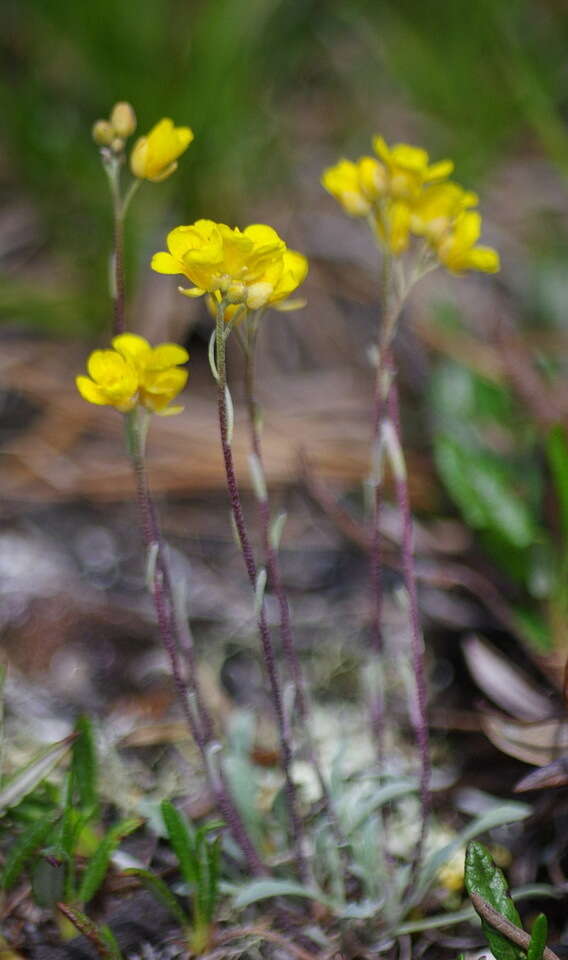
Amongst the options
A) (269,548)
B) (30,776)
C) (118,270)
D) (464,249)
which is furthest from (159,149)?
(30,776)

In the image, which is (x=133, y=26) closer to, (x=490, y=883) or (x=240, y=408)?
(x=240, y=408)

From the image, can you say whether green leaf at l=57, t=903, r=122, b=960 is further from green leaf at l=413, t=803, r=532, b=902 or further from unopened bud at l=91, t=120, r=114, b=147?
unopened bud at l=91, t=120, r=114, b=147

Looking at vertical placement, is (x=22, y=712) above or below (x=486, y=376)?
below

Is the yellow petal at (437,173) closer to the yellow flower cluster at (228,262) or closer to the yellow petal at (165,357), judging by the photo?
the yellow flower cluster at (228,262)

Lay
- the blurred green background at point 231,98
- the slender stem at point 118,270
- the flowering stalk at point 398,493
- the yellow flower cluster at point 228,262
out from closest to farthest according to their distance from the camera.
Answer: the yellow flower cluster at point 228,262, the slender stem at point 118,270, the flowering stalk at point 398,493, the blurred green background at point 231,98

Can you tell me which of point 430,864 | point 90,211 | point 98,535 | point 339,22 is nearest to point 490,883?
point 430,864

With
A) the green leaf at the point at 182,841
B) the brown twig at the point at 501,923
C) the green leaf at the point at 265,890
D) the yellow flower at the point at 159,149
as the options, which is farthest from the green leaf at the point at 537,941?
the yellow flower at the point at 159,149
